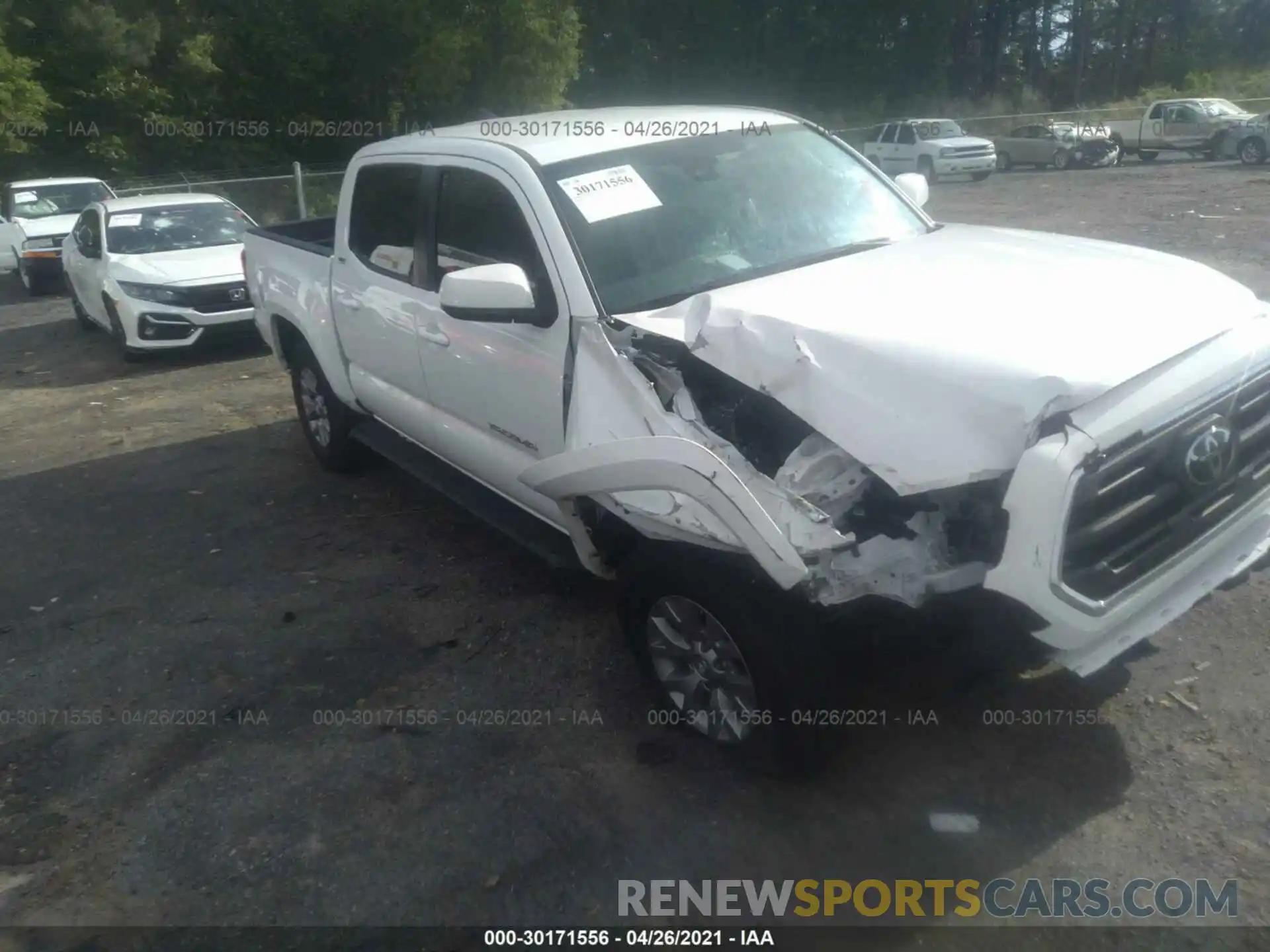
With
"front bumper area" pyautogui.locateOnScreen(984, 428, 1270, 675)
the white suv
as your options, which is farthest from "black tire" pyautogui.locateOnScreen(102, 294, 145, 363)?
the white suv

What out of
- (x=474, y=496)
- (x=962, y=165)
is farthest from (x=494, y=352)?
(x=962, y=165)

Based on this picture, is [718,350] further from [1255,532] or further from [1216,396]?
[1255,532]

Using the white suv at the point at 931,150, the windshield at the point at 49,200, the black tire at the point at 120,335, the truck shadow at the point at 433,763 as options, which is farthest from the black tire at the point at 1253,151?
the truck shadow at the point at 433,763

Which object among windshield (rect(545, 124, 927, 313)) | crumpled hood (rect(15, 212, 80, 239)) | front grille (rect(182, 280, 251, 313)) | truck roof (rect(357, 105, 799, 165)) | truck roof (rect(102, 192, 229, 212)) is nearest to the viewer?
windshield (rect(545, 124, 927, 313))

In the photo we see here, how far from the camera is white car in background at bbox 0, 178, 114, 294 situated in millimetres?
16484

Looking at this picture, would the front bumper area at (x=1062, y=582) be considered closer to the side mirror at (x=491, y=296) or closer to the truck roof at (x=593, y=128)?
the side mirror at (x=491, y=296)

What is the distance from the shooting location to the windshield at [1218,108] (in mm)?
26453

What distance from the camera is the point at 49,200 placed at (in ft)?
57.1

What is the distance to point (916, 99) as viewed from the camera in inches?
1913

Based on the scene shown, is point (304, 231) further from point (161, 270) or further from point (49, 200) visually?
point (49, 200)

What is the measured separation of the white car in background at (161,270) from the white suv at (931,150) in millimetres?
17841

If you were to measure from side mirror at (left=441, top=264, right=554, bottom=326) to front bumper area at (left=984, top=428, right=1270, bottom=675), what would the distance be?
1829 mm

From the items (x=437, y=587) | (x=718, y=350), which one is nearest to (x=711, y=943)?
(x=718, y=350)

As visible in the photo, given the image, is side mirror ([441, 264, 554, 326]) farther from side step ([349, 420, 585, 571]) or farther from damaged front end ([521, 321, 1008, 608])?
side step ([349, 420, 585, 571])
